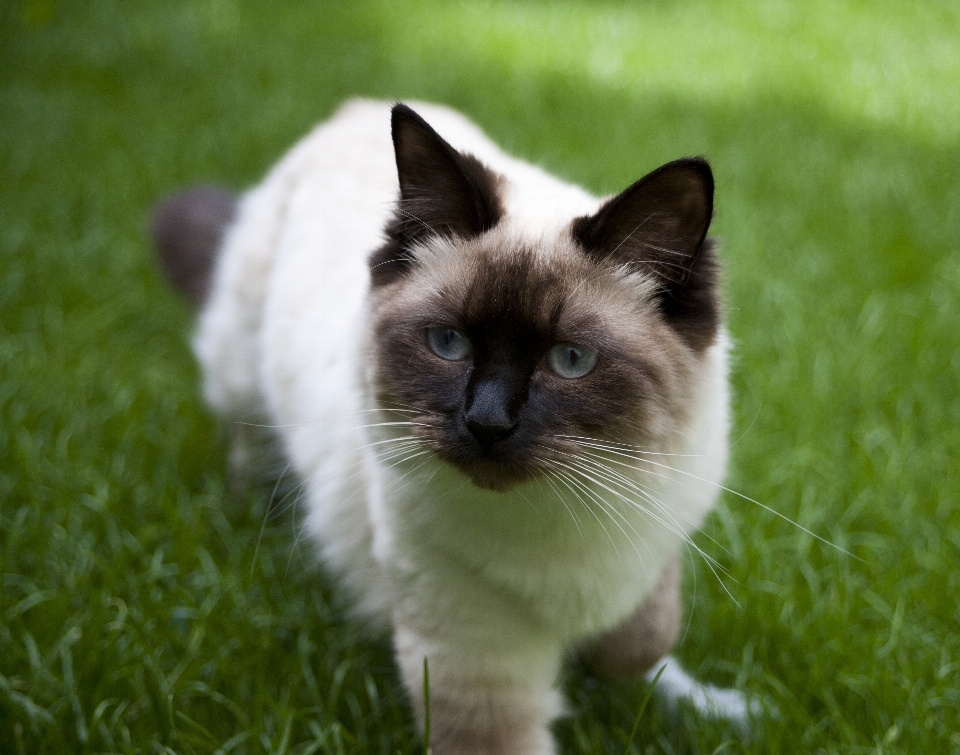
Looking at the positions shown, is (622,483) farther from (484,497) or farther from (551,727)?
(551,727)

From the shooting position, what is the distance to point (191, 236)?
3330mm

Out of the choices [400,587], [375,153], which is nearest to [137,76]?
[375,153]

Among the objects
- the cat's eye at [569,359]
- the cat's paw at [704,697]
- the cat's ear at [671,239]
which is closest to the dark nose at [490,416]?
the cat's eye at [569,359]

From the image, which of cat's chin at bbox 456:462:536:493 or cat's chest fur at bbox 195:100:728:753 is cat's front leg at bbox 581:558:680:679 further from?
cat's chin at bbox 456:462:536:493

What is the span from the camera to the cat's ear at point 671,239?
5.11ft

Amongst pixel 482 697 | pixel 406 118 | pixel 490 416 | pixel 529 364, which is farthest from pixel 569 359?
Result: pixel 482 697

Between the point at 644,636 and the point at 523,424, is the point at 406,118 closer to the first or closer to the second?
the point at 523,424

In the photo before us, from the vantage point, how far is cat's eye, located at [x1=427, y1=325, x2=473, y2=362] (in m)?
1.65

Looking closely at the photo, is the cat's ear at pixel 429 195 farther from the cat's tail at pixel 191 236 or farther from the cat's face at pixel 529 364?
the cat's tail at pixel 191 236

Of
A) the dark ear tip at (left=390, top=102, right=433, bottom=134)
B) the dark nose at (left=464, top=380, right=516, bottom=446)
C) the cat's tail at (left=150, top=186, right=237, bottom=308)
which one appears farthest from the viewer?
the cat's tail at (left=150, top=186, right=237, bottom=308)

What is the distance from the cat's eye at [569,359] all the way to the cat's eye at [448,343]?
16 centimetres

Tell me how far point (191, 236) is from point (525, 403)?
7.27 feet

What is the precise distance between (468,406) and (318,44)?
20.4 feet

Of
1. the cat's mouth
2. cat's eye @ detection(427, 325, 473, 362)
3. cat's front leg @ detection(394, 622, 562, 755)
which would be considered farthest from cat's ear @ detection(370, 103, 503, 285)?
cat's front leg @ detection(394, 622, 562, 755)
